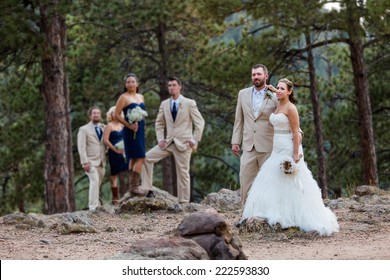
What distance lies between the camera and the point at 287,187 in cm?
1033

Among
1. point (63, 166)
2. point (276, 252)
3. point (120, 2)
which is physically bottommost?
point (276, 252)

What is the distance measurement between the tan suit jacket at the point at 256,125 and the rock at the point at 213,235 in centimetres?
290

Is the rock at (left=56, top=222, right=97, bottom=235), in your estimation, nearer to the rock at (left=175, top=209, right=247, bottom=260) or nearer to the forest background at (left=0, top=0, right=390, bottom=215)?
the rock at (left=175, top=209, right=247, bottom=260)

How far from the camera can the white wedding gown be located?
404 inches

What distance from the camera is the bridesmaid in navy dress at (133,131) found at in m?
14.5

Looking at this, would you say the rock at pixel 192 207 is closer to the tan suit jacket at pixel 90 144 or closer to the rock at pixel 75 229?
the rock at pixel 75 229

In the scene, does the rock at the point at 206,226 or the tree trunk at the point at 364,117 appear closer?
the rock at the point at 206,226

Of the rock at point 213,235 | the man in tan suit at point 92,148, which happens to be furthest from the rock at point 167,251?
the man in tan suit at point 92,148

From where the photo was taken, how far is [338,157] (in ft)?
91.7

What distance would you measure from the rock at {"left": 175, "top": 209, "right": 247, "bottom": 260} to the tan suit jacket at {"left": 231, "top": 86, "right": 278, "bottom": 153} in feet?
9.53
